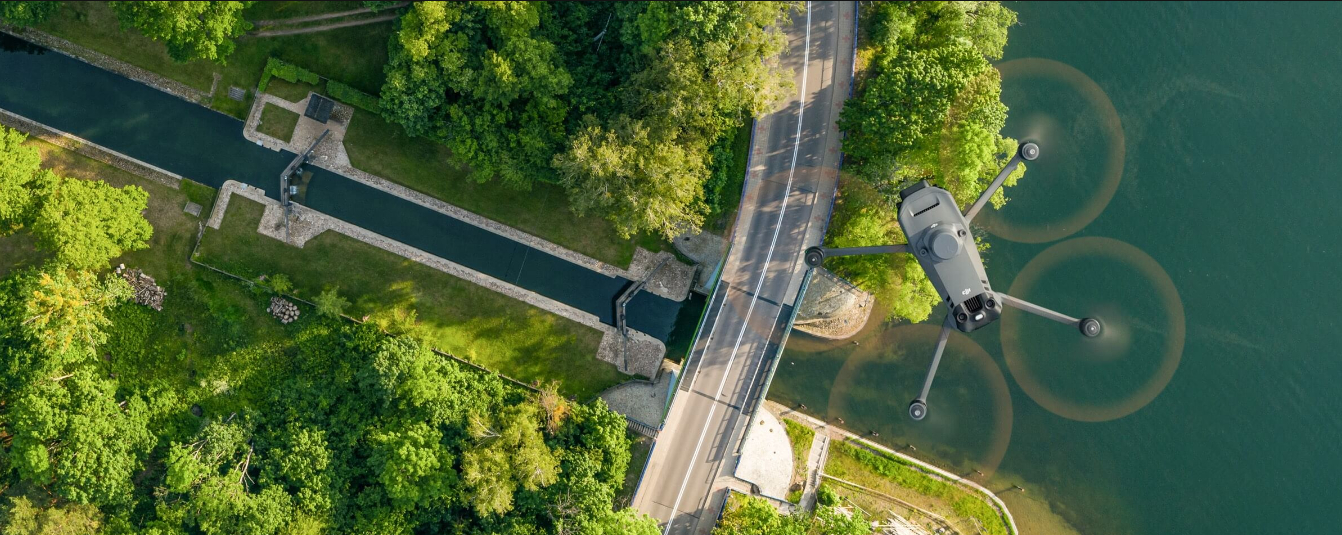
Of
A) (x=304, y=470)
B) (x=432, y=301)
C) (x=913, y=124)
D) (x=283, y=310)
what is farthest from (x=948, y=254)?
(x=283, y=310)

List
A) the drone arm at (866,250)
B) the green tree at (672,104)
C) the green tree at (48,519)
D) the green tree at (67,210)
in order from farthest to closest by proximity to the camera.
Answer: the green tree at (48,519) → the green tree at (67,210) → the drone arm at (866,250) → the green tree at (672,104)

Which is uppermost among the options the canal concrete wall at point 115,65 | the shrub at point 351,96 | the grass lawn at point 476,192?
the shrub at point 351,96

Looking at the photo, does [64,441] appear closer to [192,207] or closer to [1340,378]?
[192,207]

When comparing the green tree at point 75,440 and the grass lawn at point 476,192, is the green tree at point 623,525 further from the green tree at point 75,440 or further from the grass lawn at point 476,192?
the green tree at point 75,440

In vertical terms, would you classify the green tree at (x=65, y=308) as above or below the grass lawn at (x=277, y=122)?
below

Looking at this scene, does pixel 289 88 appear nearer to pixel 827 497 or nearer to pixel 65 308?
pixel 65 308

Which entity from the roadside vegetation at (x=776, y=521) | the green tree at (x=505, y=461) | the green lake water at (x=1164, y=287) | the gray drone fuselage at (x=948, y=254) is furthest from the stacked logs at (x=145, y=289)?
the gray drone fuselage at (x=948, y=254)

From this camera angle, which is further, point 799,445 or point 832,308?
point 799,445
